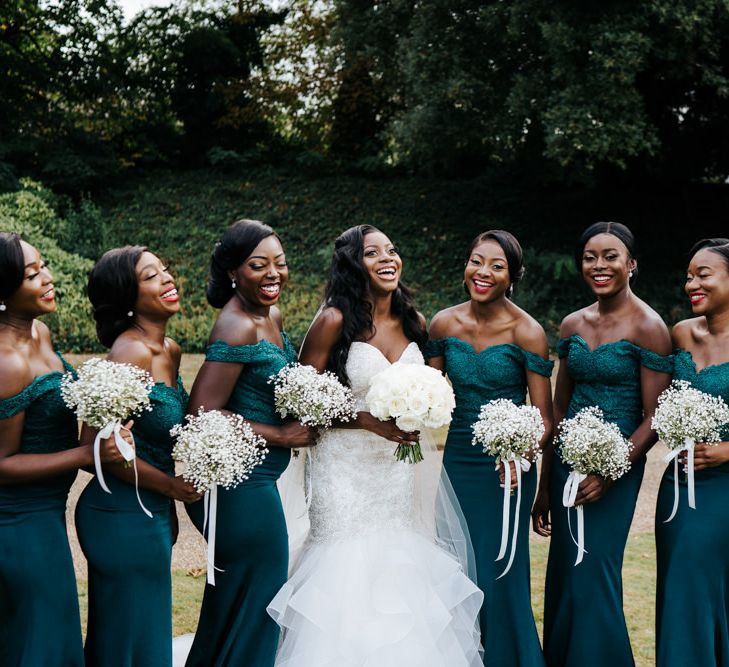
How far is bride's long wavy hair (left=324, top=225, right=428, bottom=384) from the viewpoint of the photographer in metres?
4.77

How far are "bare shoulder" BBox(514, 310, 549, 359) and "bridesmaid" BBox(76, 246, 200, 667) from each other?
204 cm

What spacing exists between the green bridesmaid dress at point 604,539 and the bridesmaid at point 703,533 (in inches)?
9.1

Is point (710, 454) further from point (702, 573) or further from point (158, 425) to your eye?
point (158, 425)

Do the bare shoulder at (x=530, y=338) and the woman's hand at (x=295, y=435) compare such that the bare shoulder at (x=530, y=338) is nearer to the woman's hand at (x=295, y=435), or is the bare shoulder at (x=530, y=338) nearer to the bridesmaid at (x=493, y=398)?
the bridesmaid at (x=493, y=398)

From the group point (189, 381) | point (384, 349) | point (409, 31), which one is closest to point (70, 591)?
point (384, 349)

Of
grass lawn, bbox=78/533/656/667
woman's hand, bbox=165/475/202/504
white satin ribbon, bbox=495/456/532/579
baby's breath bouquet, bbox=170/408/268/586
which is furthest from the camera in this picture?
grass lawn, bbox=78/533/656/667

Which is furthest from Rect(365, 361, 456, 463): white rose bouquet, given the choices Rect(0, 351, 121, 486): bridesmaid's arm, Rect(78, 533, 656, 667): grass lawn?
Rect(78, 533, 656, 667): grass lawn

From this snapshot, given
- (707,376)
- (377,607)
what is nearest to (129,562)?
(377,607)

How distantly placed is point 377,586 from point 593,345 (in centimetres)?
189

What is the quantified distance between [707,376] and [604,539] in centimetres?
112

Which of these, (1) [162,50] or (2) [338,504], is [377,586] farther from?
(1) [162,50]

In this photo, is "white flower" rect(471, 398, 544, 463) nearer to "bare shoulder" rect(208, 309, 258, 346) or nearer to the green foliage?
"bare shoulder" rect(208, 309, 258, 346)

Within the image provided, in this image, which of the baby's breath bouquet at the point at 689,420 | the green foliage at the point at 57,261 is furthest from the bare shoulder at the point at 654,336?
the green foliage at the point at 57,261

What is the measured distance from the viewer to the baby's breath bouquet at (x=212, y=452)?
393 centimetres
